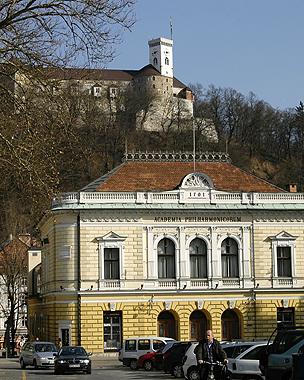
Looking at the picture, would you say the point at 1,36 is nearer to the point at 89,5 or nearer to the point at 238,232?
the point at 89,5

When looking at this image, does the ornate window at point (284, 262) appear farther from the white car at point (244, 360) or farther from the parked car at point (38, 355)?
the white car at point (244, 360)

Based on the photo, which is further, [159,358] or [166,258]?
[166,258]

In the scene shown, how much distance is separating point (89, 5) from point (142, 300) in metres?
39.1

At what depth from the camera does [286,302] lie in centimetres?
6219

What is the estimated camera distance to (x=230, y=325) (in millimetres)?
62031

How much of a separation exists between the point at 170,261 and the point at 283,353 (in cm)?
3620

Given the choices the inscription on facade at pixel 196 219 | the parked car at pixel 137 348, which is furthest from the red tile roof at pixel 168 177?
the parked car at pixel 137 348

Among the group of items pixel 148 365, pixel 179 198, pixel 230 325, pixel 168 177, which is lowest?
pixel 148 365

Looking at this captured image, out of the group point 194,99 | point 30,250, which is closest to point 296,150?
point 194,99

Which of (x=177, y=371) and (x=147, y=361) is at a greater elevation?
(x=147, y=361)

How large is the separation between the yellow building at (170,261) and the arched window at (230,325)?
0.21 ft

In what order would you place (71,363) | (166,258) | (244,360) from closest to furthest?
(244,360), (71,363), (166,258)

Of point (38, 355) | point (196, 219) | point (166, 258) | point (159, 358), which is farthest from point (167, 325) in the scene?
point (159, 358)

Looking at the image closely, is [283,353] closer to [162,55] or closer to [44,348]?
[44,348]
